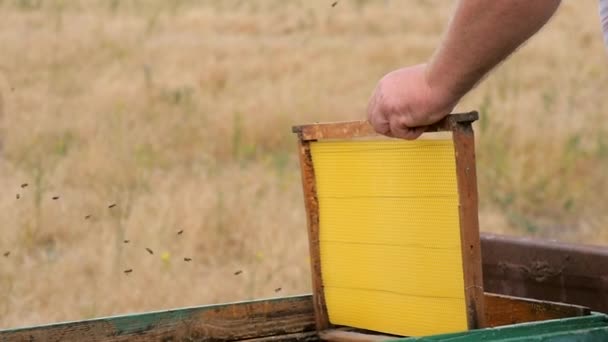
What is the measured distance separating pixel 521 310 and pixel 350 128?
2.36 ft

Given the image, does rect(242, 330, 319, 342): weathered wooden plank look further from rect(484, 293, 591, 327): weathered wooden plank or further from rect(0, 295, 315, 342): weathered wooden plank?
rect(484, 293, 591, 327): weathered wooden plank

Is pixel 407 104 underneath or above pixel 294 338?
above

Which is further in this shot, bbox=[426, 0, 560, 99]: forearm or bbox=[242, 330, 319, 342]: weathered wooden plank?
bbox=[242, 330, 319, 342]: weathered wooden plank

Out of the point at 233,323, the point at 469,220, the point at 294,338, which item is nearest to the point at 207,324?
the point at 233,323

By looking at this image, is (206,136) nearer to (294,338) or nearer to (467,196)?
(294,338)

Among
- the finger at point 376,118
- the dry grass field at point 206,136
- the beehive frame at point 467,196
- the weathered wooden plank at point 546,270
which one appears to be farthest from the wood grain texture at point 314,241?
the dry grass field at point 206,136

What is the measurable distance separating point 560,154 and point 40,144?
138 inches

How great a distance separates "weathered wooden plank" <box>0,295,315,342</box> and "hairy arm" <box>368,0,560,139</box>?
0.89m

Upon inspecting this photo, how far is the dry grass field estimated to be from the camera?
5.79 m

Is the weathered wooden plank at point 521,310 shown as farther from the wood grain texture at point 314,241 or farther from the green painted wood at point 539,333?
the green painted wood at point 539,333

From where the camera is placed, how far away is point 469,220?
218cm

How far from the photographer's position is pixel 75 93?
8.51 metres

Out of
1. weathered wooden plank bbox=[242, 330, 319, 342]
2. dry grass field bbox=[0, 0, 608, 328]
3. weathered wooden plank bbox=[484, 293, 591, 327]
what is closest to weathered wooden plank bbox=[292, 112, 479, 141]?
weathered wooden plank bbox=[242, 330, 319, 342]

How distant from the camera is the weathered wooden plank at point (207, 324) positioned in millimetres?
2723
